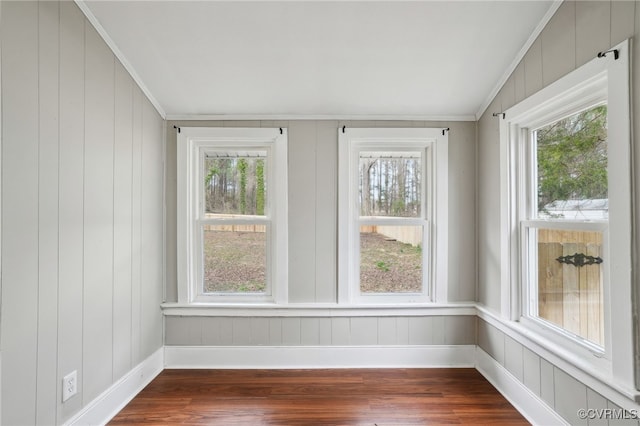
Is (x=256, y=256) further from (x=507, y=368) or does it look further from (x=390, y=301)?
(x=507, y=368)

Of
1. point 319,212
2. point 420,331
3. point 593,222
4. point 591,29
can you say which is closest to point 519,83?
point 591,29

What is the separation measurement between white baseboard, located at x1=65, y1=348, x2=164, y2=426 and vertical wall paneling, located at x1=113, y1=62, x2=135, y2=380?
72mm

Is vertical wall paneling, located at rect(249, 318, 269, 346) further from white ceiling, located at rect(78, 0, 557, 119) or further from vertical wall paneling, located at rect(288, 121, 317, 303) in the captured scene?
white ceiling, located at rect(78, 0, 557, 119)

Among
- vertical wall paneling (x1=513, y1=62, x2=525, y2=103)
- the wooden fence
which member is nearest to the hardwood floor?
the wooden fence

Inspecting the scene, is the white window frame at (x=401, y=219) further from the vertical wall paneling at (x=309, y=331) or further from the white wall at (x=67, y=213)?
the white wall at (x=67, y=213)

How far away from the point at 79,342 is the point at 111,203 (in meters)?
0.75

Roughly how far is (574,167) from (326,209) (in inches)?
59.6

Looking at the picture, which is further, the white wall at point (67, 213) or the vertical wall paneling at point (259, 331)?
the vertical wall paneling at point (259, 331)

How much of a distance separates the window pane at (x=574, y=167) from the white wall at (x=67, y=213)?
2506 millimetres

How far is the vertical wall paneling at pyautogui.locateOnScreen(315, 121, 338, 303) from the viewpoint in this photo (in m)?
2.48

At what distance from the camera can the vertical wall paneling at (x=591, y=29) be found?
1392mm

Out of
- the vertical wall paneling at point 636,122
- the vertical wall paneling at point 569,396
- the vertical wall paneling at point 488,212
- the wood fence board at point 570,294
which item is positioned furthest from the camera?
the vertical wall paneling at point 488,212

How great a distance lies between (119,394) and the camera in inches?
76.7

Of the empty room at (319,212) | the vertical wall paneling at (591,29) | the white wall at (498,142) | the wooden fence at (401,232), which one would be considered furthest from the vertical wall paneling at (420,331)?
the vertical wall paneling at (591,29)
